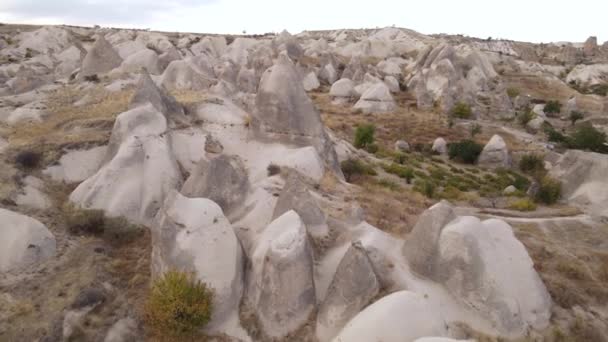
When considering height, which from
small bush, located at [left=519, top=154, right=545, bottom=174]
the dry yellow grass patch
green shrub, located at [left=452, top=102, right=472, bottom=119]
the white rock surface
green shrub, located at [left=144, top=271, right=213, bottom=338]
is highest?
the dry yellow grass patch

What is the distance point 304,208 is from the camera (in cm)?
1304

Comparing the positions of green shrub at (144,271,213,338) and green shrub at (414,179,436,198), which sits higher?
green shrub at (144,271,213,338)

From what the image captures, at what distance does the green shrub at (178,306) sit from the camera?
408 inches

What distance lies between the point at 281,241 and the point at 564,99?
211ft

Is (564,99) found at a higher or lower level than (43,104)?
lower

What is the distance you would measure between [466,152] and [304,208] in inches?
910

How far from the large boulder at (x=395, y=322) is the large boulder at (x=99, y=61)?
93.4 feet

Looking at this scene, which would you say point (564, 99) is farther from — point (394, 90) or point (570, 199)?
point (570, 199)

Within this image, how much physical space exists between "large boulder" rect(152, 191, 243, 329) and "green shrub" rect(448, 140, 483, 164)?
2496 centimetres

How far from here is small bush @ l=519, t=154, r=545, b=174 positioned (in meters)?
31.9

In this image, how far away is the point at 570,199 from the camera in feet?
74.7

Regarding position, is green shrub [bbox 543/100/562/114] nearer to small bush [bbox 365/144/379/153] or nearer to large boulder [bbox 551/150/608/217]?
large boulder [bbox 551/150/608/217]

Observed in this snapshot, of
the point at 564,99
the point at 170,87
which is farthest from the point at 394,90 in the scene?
the point at 170,87

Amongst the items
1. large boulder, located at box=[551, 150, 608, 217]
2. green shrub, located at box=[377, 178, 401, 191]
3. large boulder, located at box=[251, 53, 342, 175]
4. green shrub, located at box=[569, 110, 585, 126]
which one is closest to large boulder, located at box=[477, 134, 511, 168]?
large boulder, located at box=[551, 150, 608, 217]
